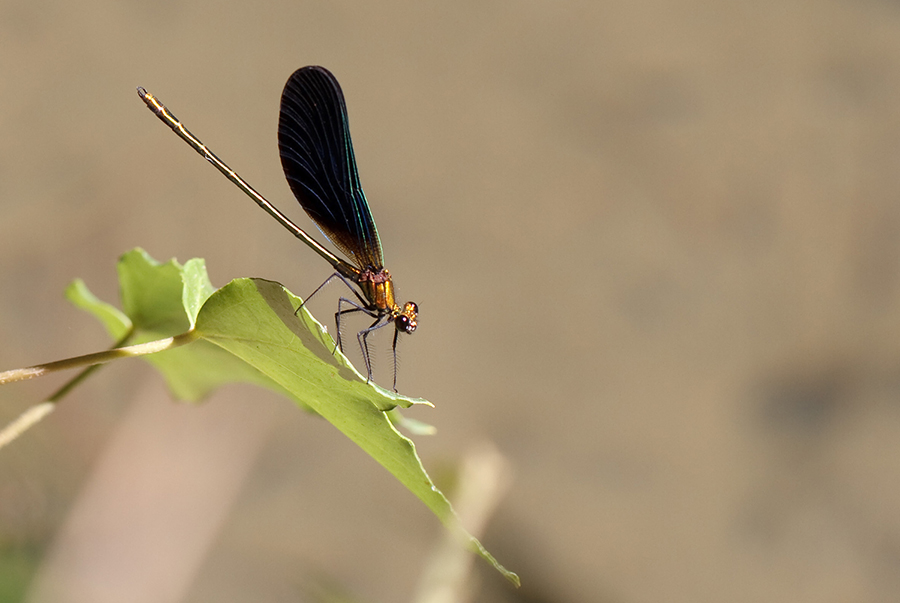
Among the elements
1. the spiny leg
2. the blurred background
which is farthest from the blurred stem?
the blurred background

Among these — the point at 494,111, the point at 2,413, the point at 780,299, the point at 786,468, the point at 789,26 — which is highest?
the point at 2,413

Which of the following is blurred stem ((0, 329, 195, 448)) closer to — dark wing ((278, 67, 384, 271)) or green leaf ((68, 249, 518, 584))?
green leaf ((68, 249, 518, 584))

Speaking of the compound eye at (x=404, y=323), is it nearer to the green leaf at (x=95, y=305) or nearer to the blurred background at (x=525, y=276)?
the green leaf at (x=95, y=305)

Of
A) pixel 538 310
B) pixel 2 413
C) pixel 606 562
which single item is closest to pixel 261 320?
pixel 2 413

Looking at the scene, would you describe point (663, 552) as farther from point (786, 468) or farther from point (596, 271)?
point (596, 271)

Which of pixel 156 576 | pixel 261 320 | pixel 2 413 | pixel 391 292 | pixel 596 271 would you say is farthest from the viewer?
pixel 596 271

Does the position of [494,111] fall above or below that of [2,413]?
below

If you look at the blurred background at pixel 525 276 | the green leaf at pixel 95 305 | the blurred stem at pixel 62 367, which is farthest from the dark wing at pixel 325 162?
the blurred background at pixel 525 276
